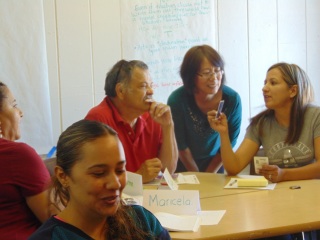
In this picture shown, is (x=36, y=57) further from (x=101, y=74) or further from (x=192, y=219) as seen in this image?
(x=192, y=219)

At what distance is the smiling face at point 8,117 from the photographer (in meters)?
2.12

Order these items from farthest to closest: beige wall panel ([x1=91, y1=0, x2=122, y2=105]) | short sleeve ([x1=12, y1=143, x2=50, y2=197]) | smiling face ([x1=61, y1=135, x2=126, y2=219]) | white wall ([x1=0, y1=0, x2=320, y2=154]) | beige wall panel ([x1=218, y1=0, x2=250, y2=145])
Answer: beige wall panel ([x1=218, y1=0, x2=250, y2=145]), beige wall panel ([x1=91, y1=0, x2=122, y2=105]), white wall ([x1=0, y1=0, x2=320, y2=154]), short sleeve ([x1=12, y1=143, x2=50, y2=197]), smiling face ([x1=61, y1=135, x2=126, y2=219])

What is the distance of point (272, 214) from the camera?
1.83 metres

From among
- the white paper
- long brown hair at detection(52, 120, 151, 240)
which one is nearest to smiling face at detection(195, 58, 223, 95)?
the white paper

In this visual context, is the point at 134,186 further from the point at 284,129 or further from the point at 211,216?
the point at 284,129

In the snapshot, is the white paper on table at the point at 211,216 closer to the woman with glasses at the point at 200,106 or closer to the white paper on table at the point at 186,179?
the white paper on table at the point at 186,179

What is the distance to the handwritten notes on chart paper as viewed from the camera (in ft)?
11.1

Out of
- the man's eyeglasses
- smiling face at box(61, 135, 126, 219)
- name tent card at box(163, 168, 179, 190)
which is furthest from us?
the man's eyeglasses

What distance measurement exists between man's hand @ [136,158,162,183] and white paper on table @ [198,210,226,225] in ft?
1.84

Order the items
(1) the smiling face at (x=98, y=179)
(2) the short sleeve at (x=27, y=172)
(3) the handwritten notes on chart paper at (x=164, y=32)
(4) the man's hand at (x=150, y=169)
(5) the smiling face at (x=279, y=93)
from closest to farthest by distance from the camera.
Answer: (1) the smiling face at (x=98, y=179) → (2) the short sleeve at (x=27, y=172) → (4) the man's hand at (x=150, y=169) → (5) the smiling face at (x=279, y=93) → (3) the handwritten notes on chart paper at (x=164, y=32)

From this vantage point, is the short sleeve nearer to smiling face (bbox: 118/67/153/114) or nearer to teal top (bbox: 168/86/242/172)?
smiling face (bbox: 118/67/153/114)

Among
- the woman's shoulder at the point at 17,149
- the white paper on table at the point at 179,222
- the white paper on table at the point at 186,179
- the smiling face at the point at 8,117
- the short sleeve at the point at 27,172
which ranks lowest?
the white paper on table at the point at 186,179

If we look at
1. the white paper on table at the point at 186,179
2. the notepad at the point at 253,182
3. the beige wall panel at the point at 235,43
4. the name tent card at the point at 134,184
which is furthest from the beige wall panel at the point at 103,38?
the notepad at the point at 253,182

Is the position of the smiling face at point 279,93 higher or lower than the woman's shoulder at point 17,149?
higher
